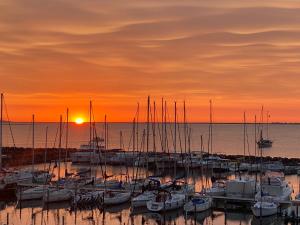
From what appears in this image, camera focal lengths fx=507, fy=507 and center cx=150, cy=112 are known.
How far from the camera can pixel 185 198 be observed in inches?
1550

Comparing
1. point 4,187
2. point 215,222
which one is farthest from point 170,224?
point 4,187

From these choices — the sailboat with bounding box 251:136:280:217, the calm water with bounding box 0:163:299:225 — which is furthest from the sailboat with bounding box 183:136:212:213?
the sailboat with bounding box 251:136:280:217

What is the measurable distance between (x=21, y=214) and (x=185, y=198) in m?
12.6

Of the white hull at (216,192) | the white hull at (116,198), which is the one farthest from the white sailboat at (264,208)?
the white hull at (116,198)

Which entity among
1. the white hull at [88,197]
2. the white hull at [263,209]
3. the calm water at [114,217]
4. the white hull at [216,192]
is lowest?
the calm water at [114,217]

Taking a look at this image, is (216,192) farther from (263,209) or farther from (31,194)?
(31,194)

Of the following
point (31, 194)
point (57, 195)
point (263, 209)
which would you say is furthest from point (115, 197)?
point (263, 209)

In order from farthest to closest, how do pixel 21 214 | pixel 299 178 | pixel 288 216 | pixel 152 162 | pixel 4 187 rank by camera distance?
pixel 152 162 < pixel 299 178 < pixel 4 187 < pixel 21 214 < pixel 288 216

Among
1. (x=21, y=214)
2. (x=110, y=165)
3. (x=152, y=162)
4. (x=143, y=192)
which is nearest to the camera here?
(x=21, y=214)

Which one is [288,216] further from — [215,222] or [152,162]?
[152,162]

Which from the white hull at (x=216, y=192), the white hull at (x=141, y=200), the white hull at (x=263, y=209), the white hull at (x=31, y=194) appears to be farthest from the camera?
the white hull at (x=31, y=194)

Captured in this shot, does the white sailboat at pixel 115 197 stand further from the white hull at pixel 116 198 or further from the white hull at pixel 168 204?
the white hull at pixel 168 204

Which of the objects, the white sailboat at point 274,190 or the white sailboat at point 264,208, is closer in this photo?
the white sailboat at point 264,208

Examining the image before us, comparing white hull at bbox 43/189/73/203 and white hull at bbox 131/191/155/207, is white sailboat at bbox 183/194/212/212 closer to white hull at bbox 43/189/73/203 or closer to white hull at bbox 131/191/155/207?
white hull at bbox 131/191/155/207
